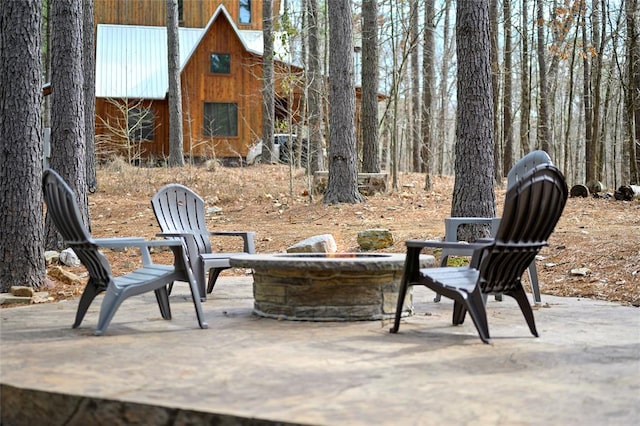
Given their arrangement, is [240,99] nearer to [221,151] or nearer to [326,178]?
[221,151]

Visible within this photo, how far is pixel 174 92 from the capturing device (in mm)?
22938

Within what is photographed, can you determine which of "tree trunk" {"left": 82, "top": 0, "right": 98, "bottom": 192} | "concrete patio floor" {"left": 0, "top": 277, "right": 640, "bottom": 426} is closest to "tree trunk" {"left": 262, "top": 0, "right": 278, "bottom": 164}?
"tree trunk" {"left": 82, "top": 0, "right": 98, "bottom": 192}

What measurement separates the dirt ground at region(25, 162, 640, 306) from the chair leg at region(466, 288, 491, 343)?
274 centimetres

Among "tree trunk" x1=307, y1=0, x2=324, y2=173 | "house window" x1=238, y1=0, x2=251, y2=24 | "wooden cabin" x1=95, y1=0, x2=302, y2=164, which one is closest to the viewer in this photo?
"tree trunk" x1=307, y1=0, x2=324, y2=173

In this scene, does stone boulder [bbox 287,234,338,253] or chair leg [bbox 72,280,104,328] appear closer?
chair leg [bbox 72,280,104,328]

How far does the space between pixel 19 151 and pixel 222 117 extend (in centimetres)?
1864

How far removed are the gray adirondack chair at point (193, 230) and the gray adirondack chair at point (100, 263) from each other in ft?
3.83

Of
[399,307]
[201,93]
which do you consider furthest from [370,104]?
[399,307]

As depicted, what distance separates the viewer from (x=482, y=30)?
959 centimetres

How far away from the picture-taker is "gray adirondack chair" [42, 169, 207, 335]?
17.9 ft

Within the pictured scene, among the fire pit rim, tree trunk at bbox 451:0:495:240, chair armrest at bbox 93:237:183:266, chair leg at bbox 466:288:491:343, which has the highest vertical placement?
tree trunk at bbox 451:0:495:240

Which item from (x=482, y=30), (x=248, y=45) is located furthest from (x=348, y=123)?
(x=248, y=45)

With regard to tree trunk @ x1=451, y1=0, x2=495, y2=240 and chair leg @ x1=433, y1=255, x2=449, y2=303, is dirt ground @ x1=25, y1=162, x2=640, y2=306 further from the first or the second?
chair leg @ x1=433, y1=255, x2=449, y2=303

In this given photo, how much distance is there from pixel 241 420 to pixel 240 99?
23.8 metres
